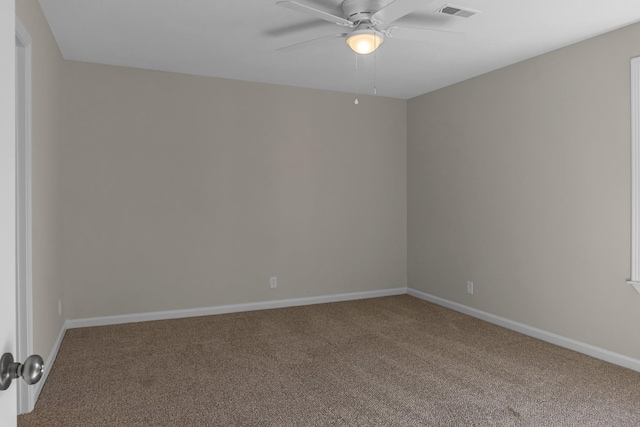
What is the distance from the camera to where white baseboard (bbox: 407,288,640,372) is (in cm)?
338

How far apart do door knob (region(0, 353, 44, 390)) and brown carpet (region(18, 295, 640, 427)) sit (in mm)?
1877

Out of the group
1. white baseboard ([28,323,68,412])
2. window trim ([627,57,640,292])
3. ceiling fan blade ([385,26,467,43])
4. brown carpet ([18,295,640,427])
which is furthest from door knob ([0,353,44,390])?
window trim ([627,57,640,292])

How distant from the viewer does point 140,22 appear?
3283 mm

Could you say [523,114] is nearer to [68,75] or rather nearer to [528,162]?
[528,162]

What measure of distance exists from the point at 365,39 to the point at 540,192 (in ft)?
7.30

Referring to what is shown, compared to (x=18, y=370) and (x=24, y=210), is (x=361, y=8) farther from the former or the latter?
(x=18, y=370)

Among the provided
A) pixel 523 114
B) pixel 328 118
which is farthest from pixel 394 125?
pixel 523 114

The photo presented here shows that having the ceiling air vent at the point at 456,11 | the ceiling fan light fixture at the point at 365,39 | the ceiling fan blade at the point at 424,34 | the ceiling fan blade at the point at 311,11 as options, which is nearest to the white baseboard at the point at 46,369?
the ceiling fan blade at the point at 311,11

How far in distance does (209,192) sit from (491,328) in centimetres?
316

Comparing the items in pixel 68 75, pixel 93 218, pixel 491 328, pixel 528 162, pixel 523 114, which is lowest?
pixel 491 328

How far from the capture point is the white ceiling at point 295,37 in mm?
3018
